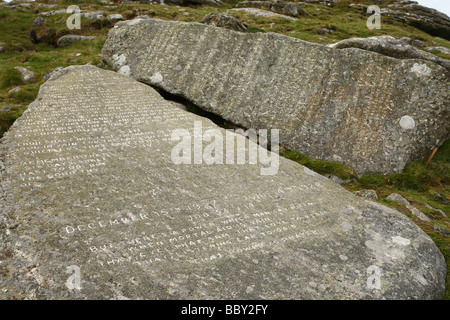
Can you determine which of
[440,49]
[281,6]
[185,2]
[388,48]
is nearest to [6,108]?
[388,48]

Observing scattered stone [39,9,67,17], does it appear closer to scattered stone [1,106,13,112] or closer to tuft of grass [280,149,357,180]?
scattered stone [1,106,13,112]

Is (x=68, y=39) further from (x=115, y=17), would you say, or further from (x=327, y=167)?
(x=327, y=167)

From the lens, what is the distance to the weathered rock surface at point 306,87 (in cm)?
1036

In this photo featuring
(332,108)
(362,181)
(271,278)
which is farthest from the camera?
(332,108)

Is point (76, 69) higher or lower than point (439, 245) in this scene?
higher

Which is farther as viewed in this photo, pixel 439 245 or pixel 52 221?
pixel 439 245

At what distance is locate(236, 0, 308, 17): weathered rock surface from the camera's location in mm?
26953

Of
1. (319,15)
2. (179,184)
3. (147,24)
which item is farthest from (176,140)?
(319,15)

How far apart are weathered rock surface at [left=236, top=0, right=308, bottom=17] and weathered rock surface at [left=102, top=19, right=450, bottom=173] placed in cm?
1612

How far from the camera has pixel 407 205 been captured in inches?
338

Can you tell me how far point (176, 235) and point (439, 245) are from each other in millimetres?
4676

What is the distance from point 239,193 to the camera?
7301 millimetres

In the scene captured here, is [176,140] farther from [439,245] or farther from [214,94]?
[439,245]

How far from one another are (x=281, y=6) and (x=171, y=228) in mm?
24771
